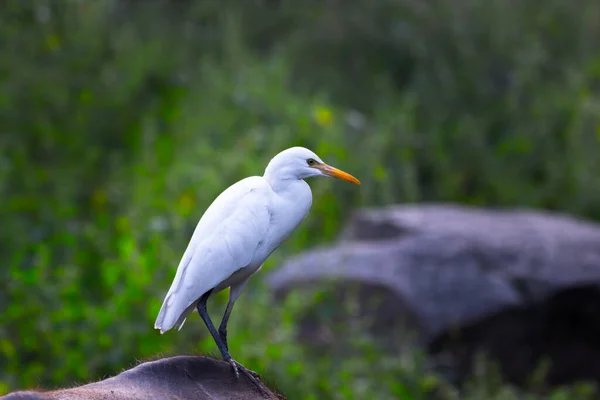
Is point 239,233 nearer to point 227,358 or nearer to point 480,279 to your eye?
point 227,358

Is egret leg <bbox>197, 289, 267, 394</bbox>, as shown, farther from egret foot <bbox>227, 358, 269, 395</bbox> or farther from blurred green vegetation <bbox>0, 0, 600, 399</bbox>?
blurred green vegetation <bbox>0, 0, 600, 399</bbox>

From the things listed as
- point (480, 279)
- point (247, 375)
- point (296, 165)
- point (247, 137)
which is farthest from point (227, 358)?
point (247, 137)

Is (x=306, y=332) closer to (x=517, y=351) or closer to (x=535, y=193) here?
(x=517, y=351)

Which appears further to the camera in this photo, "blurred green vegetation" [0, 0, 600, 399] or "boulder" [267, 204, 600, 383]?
"boulder" [267, 204, 600, 383]

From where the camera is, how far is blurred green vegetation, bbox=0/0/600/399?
543 centimetres

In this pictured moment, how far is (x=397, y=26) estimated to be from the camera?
954 centimetres

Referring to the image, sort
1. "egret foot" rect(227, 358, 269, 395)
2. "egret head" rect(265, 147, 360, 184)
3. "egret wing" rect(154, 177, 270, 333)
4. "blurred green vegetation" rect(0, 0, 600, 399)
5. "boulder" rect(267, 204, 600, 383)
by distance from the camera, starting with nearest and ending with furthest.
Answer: "egret foot" rect(227, 358, 269, 395) → "egret wing" rect(154, 177, 270, 333) → "egret head" rect(265, 147, 360, 184) → "blurred green vegetation" rect(0, 0, 600, 399) → "boulder" rect(267, 204, 600, 383)

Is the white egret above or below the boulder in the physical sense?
above

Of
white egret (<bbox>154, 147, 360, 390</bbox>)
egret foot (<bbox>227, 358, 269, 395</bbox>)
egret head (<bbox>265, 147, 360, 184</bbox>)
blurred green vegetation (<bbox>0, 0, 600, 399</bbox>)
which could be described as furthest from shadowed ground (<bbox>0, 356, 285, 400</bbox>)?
blurred green vegetation (<bbox>0, 0, 600, 399</bbox>)

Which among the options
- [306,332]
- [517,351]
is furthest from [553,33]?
[306,332]

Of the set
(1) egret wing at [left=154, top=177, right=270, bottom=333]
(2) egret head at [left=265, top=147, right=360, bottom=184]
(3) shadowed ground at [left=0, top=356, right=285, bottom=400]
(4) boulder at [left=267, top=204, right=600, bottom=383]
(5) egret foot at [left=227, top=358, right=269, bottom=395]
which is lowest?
(4) boulder at [left=267, top=204, right=600, bottom=383]

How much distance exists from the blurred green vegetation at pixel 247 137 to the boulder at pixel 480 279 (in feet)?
1.00

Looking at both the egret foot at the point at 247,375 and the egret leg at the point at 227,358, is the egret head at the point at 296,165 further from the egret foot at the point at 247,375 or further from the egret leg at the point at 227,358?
the egret foot at the point at 247,375

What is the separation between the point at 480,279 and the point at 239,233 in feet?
9.84
